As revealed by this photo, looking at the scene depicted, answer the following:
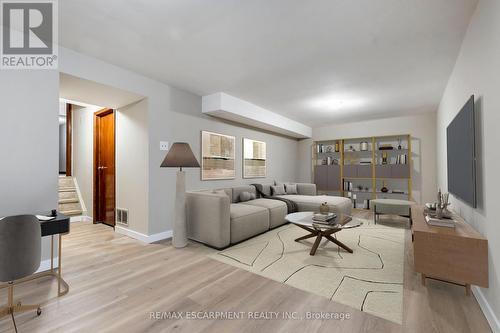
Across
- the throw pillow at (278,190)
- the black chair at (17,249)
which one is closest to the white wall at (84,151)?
the black chair at (17,249)

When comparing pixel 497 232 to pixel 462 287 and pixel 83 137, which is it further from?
pixel 83 137

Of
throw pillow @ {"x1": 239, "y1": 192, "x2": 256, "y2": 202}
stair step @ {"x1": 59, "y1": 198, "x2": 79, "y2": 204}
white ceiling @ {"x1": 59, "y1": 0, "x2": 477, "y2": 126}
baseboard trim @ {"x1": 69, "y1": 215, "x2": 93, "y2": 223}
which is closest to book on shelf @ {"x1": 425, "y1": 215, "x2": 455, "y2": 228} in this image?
white ceiling @ {"x1": 59, "y1": 0, "x2": 477, "y2": 126}

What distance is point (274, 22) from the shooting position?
2.13 m

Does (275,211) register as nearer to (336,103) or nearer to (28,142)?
(336,103)

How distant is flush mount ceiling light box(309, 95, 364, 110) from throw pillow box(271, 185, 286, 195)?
2.02 metres

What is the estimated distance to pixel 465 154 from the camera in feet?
7.20

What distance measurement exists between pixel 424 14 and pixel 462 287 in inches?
98.1

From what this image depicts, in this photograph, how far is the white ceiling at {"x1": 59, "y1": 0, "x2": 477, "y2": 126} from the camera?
1.95m

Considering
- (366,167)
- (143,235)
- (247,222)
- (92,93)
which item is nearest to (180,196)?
(143,235)

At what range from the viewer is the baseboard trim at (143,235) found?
3379mm

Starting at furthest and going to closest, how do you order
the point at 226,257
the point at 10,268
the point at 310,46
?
the point at 226,257, the point at 310,46, the point at 10,268

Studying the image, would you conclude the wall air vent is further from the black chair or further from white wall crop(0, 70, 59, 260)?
the black chair

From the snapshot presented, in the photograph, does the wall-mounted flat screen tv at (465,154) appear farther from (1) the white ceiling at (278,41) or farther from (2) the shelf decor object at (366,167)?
(2) the shelf decor object at (366,167)

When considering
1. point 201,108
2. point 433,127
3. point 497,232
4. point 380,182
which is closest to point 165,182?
point 201,108
